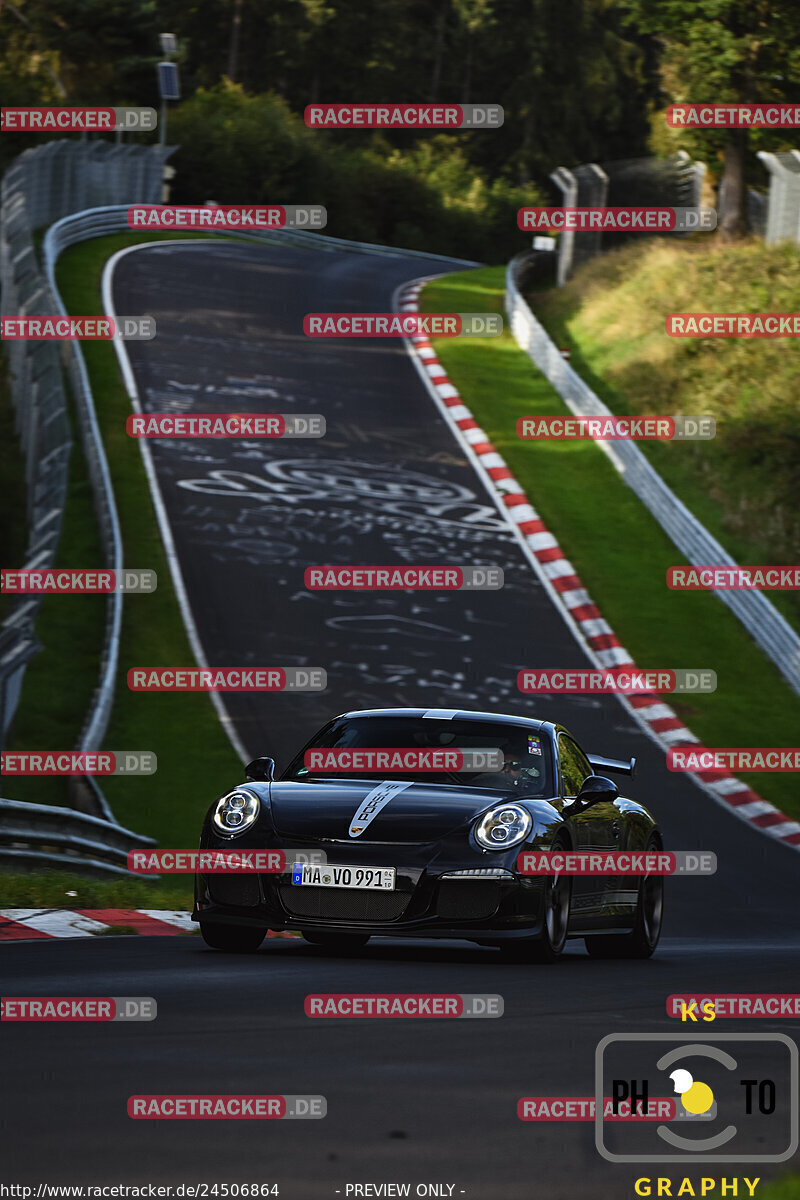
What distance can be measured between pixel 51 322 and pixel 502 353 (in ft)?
43.7

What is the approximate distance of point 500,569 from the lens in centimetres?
2370

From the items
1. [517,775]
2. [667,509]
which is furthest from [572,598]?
[517,775]

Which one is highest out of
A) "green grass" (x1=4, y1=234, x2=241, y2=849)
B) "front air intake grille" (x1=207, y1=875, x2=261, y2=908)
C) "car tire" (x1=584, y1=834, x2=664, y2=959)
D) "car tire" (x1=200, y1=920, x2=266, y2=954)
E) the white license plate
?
the white license plate

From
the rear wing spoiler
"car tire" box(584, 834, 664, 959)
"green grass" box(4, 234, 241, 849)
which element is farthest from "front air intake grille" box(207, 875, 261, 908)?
"green grass" box(4, 234, 241, 849)

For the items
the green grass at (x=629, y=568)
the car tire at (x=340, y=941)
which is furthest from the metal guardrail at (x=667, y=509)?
the car tire at (x=340, y=941)

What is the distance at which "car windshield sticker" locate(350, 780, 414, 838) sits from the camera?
8.88 meters

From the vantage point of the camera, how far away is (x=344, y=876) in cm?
872

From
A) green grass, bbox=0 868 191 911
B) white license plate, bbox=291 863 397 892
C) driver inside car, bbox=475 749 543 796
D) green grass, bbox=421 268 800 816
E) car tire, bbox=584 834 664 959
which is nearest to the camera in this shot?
white license plate, bbox=291 863 397 892

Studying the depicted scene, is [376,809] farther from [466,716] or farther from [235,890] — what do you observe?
[466,716]

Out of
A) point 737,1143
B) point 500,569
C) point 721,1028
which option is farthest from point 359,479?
point 737,1143

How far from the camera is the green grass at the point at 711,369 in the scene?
27.0m

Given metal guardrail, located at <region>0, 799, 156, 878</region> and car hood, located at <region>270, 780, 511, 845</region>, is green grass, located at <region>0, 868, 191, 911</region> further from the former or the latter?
car hood, located at <region>270, 780, 511, 845</region>

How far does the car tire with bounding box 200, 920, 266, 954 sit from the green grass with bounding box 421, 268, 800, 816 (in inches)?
360

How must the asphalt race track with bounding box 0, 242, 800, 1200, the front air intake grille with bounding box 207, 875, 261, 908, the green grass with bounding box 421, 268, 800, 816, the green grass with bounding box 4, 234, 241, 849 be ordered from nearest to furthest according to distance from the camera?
the asphalt race track with bounding box 0, 242, 800, 1200
the front air intake grille with bounding box 207, 875, 261, 908
the green grass with bounding box 4, 234, 241, 849
the green grass with bounding box 421, 268, 800, 816
